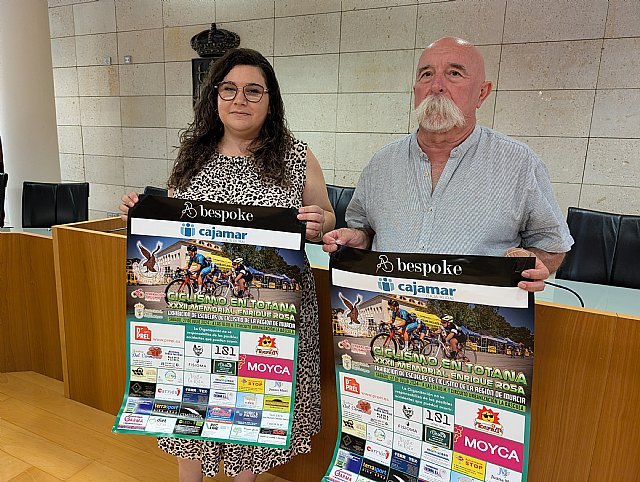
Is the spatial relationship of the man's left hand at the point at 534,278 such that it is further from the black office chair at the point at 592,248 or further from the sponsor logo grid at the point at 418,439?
the black office chair at the point at 592,248

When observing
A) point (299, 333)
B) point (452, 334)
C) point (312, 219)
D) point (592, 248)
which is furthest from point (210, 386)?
point (592, 248)

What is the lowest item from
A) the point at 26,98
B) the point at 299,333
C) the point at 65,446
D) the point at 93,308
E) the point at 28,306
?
the point at 65,446

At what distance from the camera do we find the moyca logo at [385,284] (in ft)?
3.82

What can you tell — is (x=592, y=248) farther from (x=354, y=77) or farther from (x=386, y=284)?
(x=354, y=77)

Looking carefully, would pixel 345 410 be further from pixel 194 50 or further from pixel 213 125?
pixel 194 50

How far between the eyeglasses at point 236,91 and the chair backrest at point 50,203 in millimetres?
2602

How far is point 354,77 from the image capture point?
4.41m

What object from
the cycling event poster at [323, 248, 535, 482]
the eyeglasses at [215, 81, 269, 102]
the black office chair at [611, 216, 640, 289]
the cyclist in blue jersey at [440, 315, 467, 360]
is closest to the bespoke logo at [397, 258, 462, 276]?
the cycling event poster at [323, 248, 535, 482]

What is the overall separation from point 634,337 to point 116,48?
638cm

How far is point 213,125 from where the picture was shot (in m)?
1.50

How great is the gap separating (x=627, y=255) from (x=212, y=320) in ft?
7.15

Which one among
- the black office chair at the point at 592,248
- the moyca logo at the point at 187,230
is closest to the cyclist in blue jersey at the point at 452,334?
the moyca logo at the point at 187,230

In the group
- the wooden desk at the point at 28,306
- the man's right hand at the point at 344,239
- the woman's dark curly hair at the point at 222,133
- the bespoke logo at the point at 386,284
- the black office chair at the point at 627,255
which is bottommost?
the wooden desk at the point at 28,306

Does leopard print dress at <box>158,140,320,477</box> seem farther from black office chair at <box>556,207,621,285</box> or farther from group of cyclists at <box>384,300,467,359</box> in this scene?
black office chair at <box>556,207,621,285</box>
